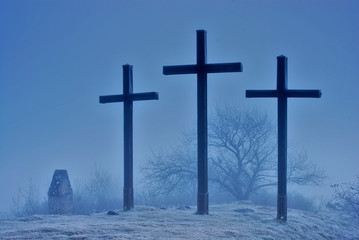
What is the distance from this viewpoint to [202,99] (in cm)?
1198

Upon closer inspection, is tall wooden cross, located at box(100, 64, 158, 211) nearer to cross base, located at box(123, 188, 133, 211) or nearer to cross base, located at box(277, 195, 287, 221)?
cross base, located at box(123, 188, 133, 211)

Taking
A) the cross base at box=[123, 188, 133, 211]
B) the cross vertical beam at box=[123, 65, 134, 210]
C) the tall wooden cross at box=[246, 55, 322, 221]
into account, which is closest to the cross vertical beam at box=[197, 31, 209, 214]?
the tall wooden cross at box=[246, 55, 322, 221]

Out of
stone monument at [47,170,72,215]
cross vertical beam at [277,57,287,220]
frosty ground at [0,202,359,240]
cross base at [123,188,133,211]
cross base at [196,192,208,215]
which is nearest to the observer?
frosty ground at [0,202,359,240]

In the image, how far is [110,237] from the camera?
8.07 meters

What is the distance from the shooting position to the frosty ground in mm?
8430

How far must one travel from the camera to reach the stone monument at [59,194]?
57.2 ft

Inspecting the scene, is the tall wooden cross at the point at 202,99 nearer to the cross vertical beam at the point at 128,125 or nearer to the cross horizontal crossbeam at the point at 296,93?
the cross horizontal crossbeam at the point at 296,93

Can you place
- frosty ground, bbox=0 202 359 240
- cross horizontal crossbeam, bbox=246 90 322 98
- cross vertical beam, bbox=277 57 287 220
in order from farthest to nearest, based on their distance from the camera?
cross horizontal crossbeam, bbox=246 90 322 98, cross vertical beam, bbox=277 57 287 220, frosty ground, bbox=0 202 359 240

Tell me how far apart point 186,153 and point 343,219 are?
10.3 metres

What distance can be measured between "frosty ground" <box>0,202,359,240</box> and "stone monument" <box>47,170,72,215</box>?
535 cm

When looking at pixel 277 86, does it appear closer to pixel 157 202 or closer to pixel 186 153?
pixel 186 153

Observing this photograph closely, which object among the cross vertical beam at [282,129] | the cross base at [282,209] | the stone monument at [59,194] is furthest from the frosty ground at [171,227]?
the stone monument at [59,194]

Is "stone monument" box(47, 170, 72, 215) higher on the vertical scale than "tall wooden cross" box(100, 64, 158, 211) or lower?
lower

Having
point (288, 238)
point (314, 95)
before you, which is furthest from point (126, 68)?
point (288, 238)
